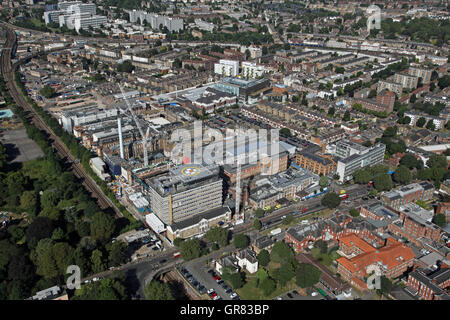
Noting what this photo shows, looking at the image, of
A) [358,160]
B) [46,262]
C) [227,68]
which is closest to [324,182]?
[358,160]

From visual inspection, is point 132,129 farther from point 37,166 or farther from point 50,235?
point 50,235

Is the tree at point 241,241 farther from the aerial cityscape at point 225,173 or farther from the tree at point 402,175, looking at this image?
the tree at point 402,175

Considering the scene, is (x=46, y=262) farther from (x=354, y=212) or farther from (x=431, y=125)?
(x=431, y=125)

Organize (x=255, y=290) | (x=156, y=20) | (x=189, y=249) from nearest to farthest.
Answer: (x=255, y=290)
(x=189, y=249)
(x=156, y=20)

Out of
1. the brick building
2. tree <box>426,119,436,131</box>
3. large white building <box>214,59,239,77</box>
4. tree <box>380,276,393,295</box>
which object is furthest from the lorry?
large white building <box>214,59,239,77</box>

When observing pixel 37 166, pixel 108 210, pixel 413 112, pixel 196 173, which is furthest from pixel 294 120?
pixel 37 166

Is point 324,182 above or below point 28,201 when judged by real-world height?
above

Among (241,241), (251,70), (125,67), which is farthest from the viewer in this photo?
(125,67)
